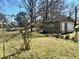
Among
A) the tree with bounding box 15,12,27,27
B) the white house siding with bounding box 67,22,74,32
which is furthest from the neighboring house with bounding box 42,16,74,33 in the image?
the tree with bounding box 15,12,27,27

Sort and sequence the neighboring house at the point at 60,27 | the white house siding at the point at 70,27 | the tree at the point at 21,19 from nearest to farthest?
the tree at the point at 21,19, the neighboring house at the point at 60,27, the white house siding at the point at 70,27

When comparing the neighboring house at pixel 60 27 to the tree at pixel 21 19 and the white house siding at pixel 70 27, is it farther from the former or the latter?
the tree at pixel 21 19

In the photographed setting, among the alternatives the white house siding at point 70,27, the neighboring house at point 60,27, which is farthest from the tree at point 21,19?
the white house siding at point 70,27

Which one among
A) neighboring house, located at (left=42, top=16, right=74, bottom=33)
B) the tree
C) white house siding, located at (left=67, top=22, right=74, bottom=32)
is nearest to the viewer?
the tree

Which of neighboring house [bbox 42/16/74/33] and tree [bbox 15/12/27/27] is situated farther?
neighboring house [bbox 42/16/74/33]

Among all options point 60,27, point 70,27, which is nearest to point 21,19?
point 60,27

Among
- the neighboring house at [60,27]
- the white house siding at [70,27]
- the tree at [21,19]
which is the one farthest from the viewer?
the white house siding at [70,27]

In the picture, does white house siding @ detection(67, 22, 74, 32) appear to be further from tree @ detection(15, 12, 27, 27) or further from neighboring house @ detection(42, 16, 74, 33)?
tree @ detection(15, 12, 27, 27)

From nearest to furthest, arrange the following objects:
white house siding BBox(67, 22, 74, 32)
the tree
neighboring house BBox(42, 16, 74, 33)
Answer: the tree < neighboring house BBox(42, 16, 74, 33) < white house siding BBox(67, 22, 74, 32)

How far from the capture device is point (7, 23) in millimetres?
9398

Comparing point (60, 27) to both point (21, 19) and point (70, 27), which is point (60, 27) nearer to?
point (70, 27)

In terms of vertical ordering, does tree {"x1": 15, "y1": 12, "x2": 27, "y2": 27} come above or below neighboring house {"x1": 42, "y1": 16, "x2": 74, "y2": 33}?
above

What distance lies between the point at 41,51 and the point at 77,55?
1.82 metres

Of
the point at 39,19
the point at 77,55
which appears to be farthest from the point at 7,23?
the point at 77,55
